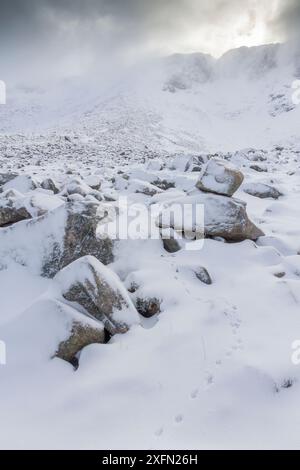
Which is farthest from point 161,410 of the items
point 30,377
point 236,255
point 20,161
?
point 20,161

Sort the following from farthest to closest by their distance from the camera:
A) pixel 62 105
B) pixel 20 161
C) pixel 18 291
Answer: pixel 62 105
pixel 20 161
pixel 18 291

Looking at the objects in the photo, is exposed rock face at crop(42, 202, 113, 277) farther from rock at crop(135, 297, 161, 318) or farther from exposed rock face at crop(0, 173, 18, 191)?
exposed rock face at crop(0, 173, 18, 191)

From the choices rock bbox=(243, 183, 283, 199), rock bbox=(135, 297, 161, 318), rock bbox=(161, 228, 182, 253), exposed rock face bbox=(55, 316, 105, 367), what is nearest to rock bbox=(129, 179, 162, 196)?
rock bbox=(243, 183, 283, 199)

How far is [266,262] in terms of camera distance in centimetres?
688

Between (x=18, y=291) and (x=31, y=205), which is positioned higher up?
(x=31, y=205)

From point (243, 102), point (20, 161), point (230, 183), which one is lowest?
point (20, 161)

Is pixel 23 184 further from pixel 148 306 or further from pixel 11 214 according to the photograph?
pixel 148 306

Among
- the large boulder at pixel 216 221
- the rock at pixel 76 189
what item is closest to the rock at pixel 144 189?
the rock at pixel 76 189

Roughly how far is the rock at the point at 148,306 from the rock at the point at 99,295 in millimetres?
344

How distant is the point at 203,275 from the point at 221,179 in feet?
10.1

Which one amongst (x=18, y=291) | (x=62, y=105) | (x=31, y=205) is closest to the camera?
(x=18, y=291)

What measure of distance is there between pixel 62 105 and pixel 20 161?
57.5 meters

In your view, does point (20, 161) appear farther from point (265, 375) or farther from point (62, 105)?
point (62, 105)
